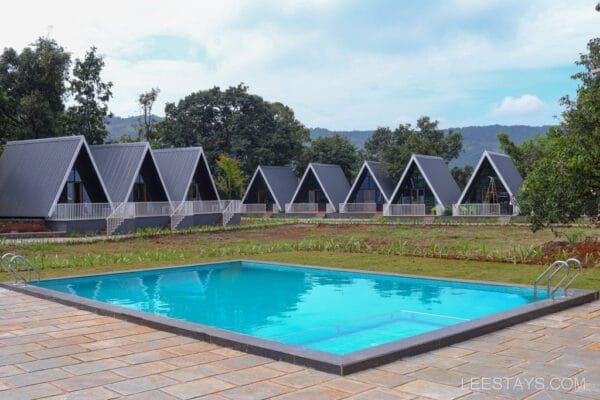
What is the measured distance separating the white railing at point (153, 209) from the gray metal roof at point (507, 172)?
19.8 m

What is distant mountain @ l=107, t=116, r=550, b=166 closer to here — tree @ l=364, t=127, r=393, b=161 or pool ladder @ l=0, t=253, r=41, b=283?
tree @ l=364, t=127, r=393, b=161

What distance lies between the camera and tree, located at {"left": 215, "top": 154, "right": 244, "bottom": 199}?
45844 millimetres

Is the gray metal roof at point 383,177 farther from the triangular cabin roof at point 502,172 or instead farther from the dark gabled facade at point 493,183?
the triangular cabin roof at point 502,172

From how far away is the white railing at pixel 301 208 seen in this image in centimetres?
4703

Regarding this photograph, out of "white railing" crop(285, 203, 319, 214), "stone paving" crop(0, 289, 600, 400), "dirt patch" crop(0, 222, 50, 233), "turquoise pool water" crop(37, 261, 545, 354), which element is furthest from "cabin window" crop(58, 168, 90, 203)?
"stone paving" crop(0, 289, 600, 400)

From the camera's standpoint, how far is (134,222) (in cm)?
2906

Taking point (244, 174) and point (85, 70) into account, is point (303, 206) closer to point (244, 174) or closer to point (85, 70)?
point (244, 174)

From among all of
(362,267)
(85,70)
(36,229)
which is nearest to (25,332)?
(362,267)

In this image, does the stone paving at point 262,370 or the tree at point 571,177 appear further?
the tree at point 571,177

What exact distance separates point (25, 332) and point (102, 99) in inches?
1454

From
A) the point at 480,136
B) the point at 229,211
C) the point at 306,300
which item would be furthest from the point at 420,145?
the point at 480,136

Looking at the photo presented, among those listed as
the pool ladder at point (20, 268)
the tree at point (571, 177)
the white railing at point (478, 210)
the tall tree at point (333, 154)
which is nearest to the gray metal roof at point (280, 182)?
the tall tree at point (333, 154)

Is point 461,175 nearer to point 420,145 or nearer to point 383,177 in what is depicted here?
point 420,145

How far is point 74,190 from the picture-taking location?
1161 inches
